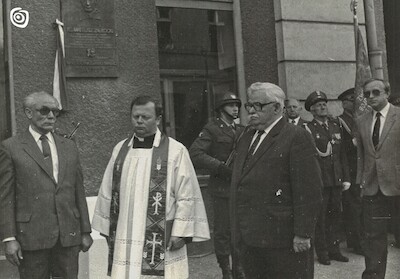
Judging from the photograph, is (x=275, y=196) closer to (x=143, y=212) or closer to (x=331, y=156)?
(x=143, y=212)

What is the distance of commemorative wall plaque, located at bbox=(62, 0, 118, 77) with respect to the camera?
6.82 m

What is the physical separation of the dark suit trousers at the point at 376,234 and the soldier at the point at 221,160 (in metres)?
1.49

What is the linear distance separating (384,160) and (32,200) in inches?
125

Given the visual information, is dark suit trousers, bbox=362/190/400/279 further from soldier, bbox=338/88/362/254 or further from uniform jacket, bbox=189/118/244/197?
soldier, bbox=338/88/362/254

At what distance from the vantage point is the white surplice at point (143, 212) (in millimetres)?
4395

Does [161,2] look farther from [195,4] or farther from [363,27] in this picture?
[363,27]

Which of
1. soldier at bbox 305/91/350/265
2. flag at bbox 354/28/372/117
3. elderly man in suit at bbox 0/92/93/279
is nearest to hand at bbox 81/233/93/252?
elderly man in suit at bbox 0/92/93/279

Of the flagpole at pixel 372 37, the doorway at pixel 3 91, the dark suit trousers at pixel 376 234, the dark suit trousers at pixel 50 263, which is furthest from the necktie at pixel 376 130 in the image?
the doorway at pixel 3 91

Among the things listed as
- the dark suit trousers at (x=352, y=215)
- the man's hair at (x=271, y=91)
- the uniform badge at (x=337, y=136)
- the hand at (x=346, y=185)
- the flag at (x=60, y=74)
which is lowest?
the dark suit trousers at (x=352, y=215)

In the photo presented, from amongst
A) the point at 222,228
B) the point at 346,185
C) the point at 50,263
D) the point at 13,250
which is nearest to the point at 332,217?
the point at 346,185

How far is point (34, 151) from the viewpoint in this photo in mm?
4461

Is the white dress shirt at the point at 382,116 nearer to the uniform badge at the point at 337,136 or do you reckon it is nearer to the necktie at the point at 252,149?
the uniform badge at the point at 337,136

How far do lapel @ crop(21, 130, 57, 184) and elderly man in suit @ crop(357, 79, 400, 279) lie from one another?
2.93 m

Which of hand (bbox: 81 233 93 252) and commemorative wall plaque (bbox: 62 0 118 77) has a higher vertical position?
commemorative wall plaque (bbox: 62 0 118 77)
